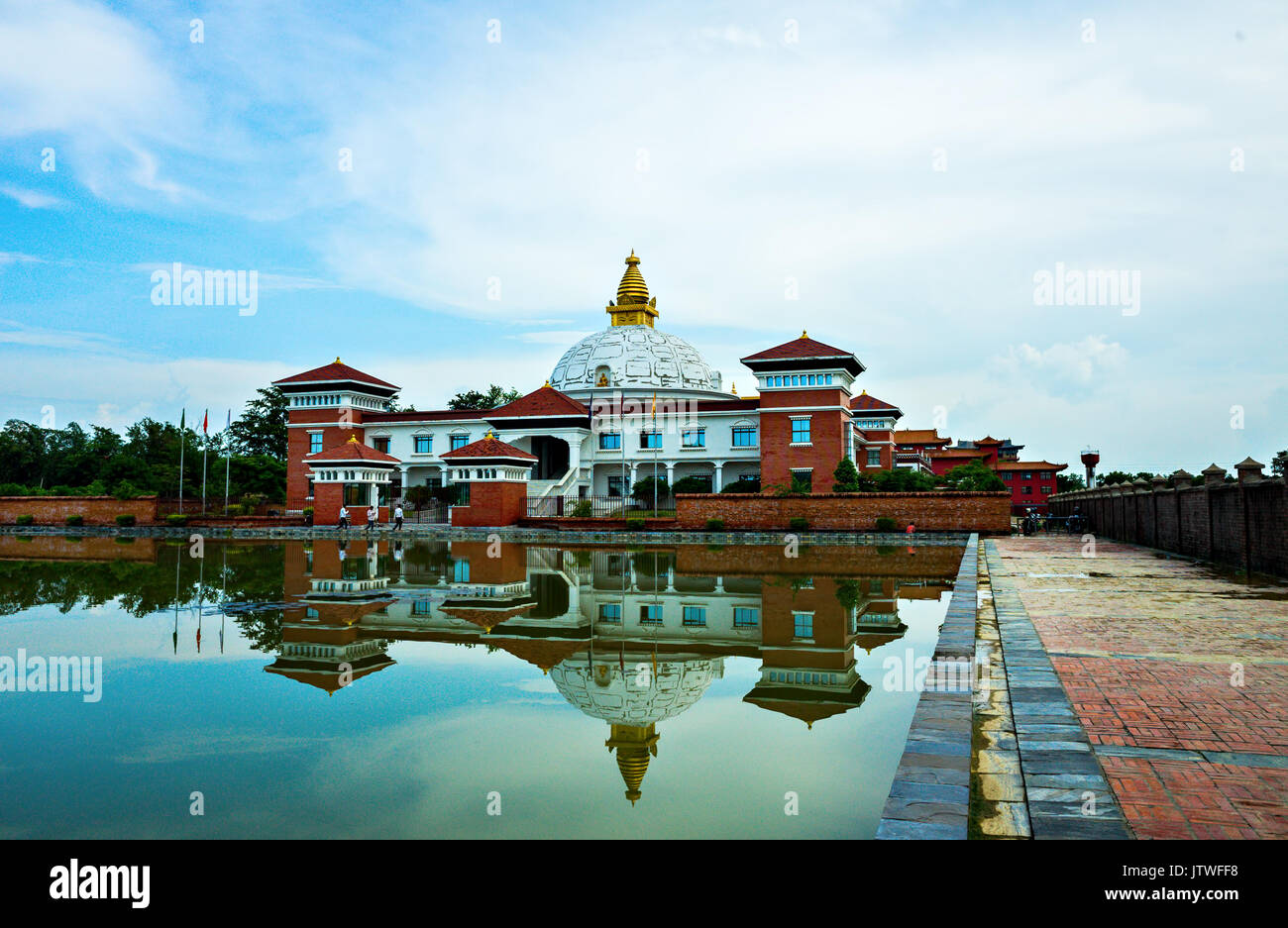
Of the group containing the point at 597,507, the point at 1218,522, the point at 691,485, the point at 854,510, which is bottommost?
the point at 1218,522

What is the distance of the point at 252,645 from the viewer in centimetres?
862

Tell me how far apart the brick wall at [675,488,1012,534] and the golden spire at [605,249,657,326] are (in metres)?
25.2

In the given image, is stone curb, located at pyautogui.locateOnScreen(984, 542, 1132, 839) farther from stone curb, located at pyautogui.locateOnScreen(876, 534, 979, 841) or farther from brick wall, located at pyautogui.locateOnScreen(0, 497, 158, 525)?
brick wall, located at pyautogui.locateOnScreen(0, 497, 158, 525)

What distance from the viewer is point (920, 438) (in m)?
77.3

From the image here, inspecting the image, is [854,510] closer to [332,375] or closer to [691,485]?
[691,485]

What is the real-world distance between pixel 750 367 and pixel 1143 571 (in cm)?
2403

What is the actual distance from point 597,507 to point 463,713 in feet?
104

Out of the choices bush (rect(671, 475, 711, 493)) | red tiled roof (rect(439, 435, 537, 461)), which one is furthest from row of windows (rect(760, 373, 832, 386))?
red tiled roof (rect(439, 435, 537, 461))

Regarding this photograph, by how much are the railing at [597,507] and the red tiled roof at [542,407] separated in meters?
4.72

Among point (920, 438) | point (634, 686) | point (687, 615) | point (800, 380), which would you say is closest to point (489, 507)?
point (800, 380)

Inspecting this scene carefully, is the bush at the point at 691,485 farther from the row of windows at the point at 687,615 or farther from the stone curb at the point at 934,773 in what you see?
the stone curb at the point at 934,773

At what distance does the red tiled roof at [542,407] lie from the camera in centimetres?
4181

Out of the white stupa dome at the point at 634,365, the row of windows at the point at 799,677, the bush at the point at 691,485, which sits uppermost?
the white stupa dome at the point at 634,365

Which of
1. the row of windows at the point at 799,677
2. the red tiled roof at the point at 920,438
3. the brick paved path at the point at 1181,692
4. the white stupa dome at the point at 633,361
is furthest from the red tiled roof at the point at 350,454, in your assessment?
the red tiled roof at the point at 920,438
